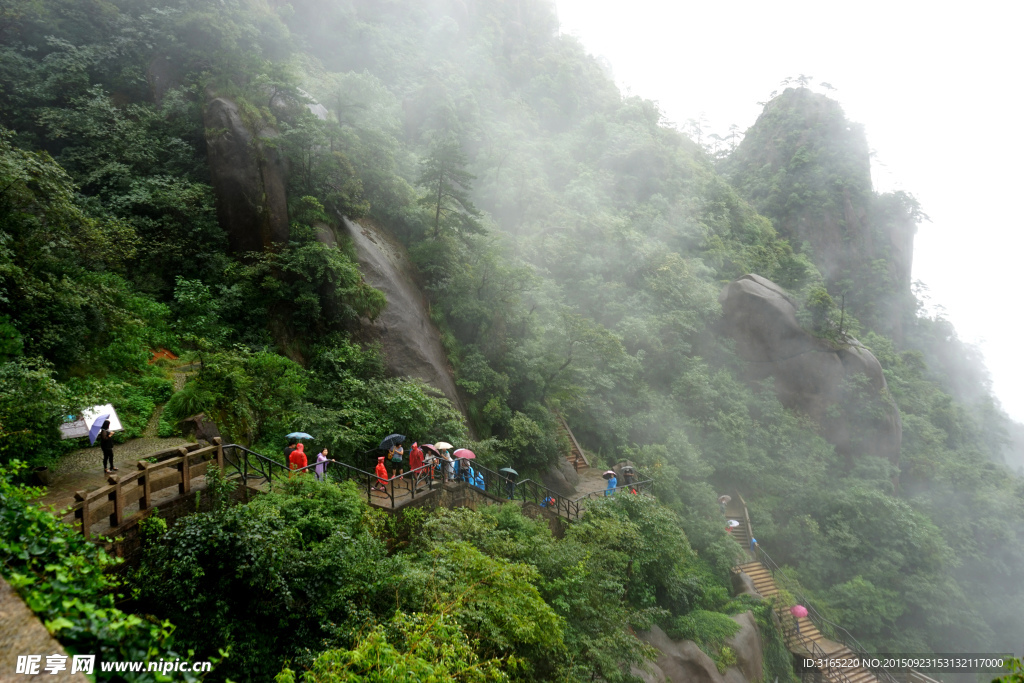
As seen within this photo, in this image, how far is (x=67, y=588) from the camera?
4.13m

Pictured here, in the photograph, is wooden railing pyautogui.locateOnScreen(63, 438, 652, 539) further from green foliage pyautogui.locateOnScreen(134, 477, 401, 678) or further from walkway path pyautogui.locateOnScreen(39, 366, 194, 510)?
walkway path pyautogui.locateOnScreen(39, 366, 194, 510)

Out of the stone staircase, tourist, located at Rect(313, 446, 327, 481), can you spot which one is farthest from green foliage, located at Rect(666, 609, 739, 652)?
tourist, located at Rect(313, 446, 327, 481)

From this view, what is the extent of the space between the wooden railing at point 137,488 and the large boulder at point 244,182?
29.6 ft

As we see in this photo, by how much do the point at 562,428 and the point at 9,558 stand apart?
19.0m

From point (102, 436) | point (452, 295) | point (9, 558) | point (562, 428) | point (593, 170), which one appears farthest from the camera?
point (593, 170)

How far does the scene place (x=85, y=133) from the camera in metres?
16.4

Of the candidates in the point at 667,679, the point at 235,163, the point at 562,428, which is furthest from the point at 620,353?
the point at 235,163

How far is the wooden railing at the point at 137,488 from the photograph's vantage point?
20.6 ft

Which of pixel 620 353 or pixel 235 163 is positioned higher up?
pixel 235 163

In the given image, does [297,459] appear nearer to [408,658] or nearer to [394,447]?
[394,447]

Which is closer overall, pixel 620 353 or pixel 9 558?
pixel 9 558

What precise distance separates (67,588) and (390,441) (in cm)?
810

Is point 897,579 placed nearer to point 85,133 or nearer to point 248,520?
point 248,520

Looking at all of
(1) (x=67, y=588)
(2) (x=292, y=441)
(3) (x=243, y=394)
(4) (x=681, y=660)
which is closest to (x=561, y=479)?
(4) (x=681, y=660)
